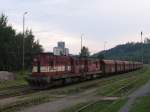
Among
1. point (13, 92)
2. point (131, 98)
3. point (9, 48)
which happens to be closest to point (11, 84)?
point (13, 92)

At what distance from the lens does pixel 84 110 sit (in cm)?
2073

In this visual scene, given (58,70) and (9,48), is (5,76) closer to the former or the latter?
(58,70)

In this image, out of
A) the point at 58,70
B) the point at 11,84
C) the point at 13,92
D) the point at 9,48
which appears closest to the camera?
the point at 13,92

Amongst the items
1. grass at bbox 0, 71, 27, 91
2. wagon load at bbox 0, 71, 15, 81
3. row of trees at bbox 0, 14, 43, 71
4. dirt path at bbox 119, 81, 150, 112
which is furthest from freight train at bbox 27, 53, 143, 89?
row of trees at bbox 0, 14, 43, 71

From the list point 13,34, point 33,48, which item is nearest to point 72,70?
point 13,34

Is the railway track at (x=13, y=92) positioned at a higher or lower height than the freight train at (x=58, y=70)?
lower

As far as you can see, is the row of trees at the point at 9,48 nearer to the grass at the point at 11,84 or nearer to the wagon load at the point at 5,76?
the wagon load at the point at 5,76

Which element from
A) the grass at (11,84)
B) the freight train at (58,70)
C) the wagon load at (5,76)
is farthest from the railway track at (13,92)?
the wagon load at (5,76)

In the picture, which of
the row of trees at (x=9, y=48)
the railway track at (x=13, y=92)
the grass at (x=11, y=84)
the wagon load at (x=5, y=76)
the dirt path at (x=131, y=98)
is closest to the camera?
the dirt path at (x=131, y=98)

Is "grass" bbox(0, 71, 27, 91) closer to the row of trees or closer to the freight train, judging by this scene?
the freight train

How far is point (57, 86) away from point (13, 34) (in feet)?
114

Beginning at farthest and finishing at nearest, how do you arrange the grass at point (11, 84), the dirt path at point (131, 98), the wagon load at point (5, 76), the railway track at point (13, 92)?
the wagon load at point (5, 76), the grass at point (11, 84), the railway track at point (13, 92), the dirt path at point (131, 98)

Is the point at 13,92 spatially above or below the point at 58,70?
below

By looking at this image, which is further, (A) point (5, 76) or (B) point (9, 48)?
(B) point (9, 48)
